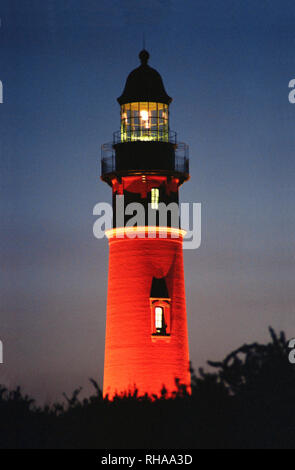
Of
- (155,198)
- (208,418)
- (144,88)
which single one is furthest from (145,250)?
(208,418)

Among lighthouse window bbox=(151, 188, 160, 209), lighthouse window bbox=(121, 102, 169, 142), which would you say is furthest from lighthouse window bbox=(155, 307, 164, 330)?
lighthouse window bbox=(121, 102, 169, 142)

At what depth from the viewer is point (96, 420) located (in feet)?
165

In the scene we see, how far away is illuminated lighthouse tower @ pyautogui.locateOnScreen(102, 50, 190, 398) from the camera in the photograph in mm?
57531

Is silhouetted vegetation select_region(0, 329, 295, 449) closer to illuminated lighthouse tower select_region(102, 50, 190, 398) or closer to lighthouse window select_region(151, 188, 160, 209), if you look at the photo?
illuminated lighthouse tower select_region(102, 50, 190, 398)

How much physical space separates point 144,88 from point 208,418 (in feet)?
54.3

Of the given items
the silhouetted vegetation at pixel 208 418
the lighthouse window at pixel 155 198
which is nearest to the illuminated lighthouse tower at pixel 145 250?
the lighthouse window at pixel 155 198

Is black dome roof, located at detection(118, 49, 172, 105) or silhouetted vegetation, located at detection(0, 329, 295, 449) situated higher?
black dome roof, located at detection(118, 49, 172, 105)

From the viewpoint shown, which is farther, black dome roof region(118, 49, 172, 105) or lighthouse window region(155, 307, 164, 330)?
black dome roof region(118, 49, 172, 105)


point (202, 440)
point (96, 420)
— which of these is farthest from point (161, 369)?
point (202, 440)

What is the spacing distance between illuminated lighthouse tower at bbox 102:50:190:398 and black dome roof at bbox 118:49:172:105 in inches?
1.5

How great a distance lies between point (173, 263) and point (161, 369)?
4.27 meters
